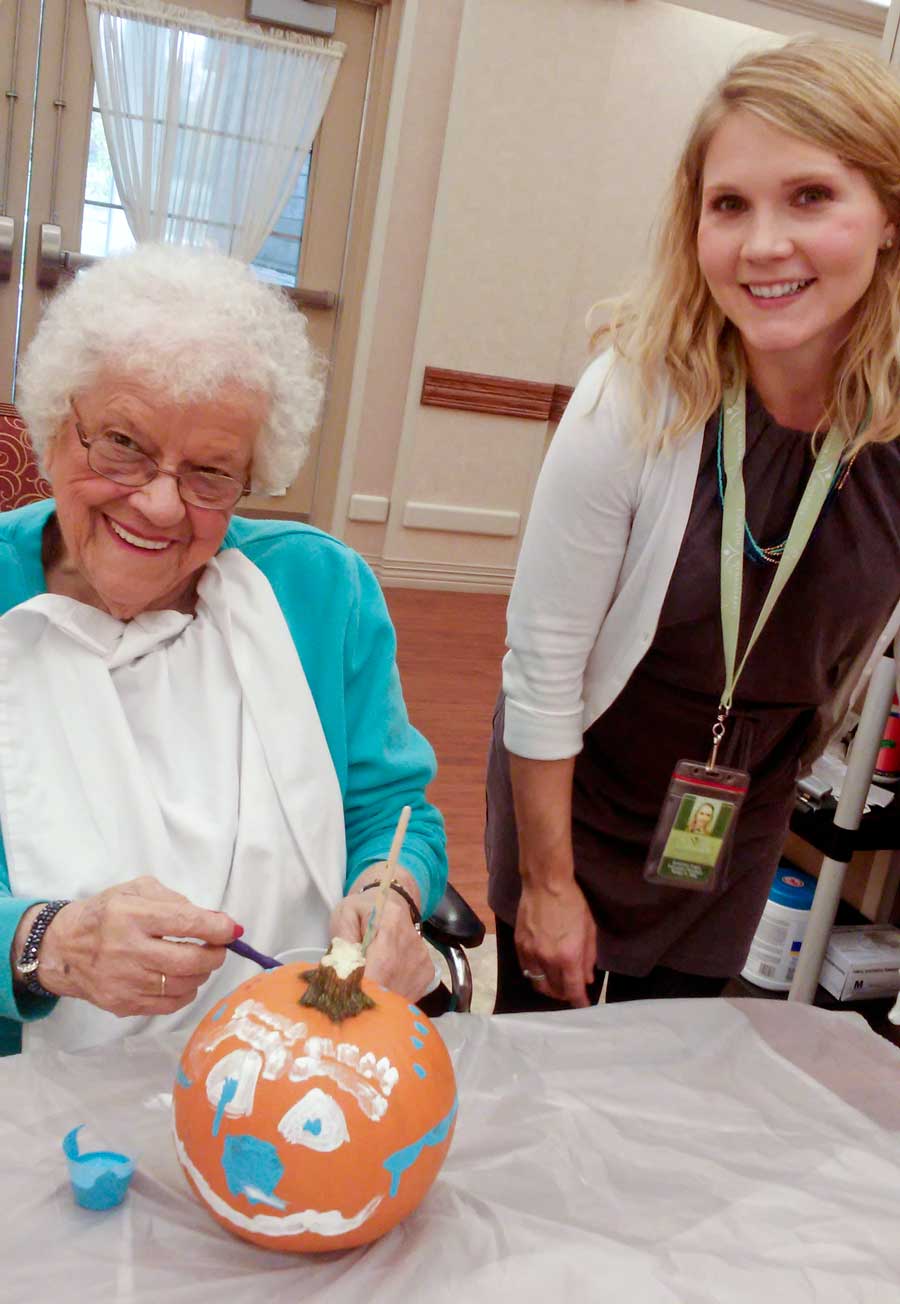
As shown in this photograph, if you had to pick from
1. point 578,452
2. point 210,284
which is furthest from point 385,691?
point 210,284

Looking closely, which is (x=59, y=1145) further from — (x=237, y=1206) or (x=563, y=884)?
(x=563, y=884)

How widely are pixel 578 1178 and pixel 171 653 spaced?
68 cm

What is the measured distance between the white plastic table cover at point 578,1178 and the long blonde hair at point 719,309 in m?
0.62

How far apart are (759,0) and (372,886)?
576 centimetres

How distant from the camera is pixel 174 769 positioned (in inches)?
49.3

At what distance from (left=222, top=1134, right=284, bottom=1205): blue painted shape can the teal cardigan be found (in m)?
0.58

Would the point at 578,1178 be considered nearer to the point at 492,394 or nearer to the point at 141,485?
the point at 141,485

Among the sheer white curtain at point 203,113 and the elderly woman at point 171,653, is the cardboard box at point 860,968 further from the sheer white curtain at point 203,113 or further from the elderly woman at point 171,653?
the sheer white curtain at point 203,113

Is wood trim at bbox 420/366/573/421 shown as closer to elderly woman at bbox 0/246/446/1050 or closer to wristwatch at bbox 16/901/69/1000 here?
elderly woman at bbox 0/246/446/1050

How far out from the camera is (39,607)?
3.97 ft

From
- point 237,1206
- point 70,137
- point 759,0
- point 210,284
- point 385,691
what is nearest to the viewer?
point 237,1206

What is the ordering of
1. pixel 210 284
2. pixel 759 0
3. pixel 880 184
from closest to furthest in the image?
pixel 880 184, pixel 210 284, pixel 759 0

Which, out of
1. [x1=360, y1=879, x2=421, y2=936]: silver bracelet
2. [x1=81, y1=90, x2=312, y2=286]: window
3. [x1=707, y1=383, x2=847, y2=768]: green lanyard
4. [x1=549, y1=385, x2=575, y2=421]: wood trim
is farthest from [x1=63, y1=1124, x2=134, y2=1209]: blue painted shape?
[x1=549, y1=385, x2=575, y2=421]: wood trim

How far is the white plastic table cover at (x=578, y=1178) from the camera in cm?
80
